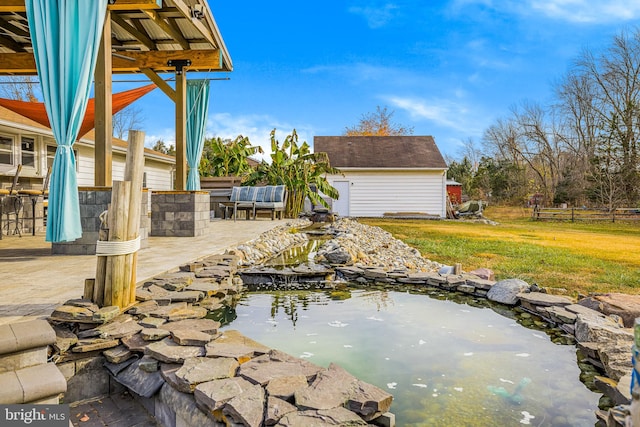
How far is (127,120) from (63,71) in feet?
77.6

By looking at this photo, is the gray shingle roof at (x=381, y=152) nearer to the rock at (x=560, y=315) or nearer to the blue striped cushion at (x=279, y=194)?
the blue striped cushion at (x=279, y=194)

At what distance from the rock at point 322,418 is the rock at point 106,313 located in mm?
1449

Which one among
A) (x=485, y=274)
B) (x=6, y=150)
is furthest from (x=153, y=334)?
(x=6, y=150)

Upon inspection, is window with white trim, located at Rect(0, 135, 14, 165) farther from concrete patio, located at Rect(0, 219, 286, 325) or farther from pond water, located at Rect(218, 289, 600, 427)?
pond water, located at Rect(218, 289, 600, 427)

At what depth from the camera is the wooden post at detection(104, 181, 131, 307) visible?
8.64 ft

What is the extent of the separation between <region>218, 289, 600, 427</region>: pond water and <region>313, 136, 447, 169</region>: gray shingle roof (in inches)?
627

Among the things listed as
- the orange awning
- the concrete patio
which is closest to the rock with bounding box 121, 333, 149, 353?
the concrete patio

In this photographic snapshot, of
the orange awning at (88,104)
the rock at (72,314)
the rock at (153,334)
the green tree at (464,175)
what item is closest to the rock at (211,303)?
the rock at (153,334)

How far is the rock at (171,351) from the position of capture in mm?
2105

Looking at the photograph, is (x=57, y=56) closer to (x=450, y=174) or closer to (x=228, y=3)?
(x=228, y=3)

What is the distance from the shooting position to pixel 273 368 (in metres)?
2.02

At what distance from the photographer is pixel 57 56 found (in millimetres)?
3980

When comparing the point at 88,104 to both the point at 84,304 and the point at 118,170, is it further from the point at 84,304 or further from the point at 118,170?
the point at 84,304

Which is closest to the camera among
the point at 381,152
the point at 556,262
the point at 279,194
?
the point at 556,262
